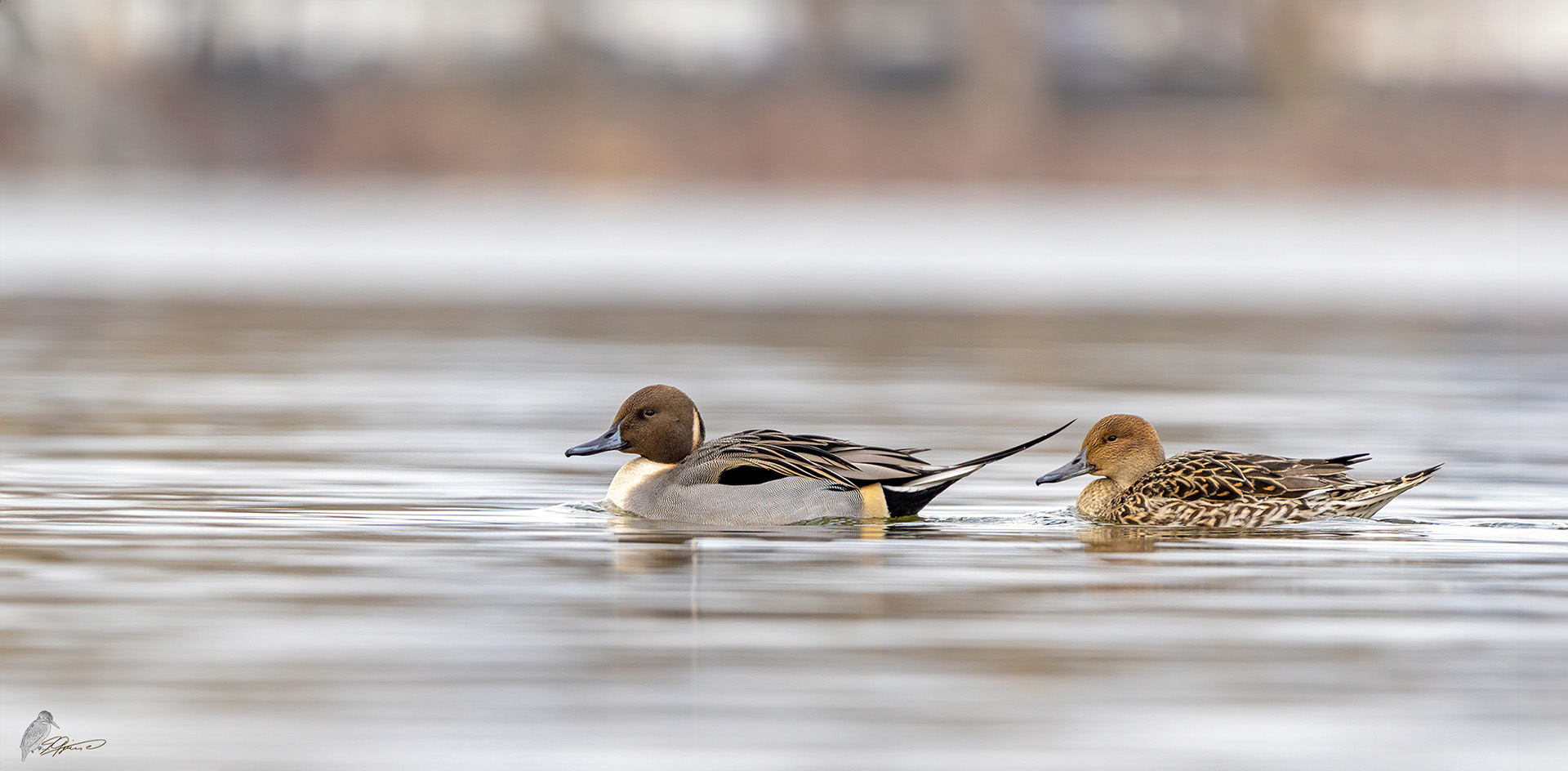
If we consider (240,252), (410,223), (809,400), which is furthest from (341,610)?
(410,223)

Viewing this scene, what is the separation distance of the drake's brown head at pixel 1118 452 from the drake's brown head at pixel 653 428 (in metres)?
1.22

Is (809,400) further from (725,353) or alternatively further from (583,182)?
(583,182)

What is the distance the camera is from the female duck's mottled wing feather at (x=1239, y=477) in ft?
29.9

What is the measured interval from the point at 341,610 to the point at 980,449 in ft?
16.1

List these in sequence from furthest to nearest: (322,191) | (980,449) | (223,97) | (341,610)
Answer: (223,97) < (322,191) < (980,449) < (341,610)

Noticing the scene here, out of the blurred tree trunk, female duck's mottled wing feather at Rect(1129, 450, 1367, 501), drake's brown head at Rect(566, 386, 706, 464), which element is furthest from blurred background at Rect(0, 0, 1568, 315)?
female duck's mottled wing feather at Rect(1129, 450, 1367, 501)

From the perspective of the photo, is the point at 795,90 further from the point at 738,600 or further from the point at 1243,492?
the point at 738,600

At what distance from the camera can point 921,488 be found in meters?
9.15

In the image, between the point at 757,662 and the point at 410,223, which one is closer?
the point at 757,662

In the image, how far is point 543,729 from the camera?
563 centimetres

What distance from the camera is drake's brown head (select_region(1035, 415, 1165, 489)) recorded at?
9.50m

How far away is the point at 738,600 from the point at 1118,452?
8.59 feet
